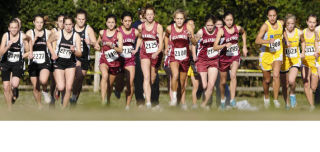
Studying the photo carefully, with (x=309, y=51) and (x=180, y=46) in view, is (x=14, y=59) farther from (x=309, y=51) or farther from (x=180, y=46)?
(x=309, y=51)

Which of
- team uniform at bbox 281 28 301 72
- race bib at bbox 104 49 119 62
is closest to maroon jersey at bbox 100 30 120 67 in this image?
race bib at bbox 104 49 119 62

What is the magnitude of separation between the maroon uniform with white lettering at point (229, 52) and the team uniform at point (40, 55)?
3.49 m

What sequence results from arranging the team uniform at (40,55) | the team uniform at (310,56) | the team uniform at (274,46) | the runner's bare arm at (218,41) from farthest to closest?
the team uniform at (310,56) → the team uniform at (274,46) → the runner's bare arm at (218,41) → the team uniform at (40,55)

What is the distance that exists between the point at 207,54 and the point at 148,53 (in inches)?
46.3

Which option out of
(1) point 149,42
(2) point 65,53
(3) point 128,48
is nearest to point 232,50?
(1) point 149,42

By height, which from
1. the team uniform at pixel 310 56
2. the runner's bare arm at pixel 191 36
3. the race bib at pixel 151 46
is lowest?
the team uniform at pixel 310 56

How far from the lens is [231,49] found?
596 inches

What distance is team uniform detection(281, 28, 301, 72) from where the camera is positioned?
15.2 metres

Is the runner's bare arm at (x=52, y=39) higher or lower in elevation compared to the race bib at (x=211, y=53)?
higher

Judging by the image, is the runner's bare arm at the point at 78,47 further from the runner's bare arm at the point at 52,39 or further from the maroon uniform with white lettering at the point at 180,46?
the maroon uniform with white lettering at the point at 180,46

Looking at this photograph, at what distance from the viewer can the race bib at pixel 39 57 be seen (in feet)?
47.5

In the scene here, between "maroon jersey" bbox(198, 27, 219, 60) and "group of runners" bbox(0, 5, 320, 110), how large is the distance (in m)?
0.02

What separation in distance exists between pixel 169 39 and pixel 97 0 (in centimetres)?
809

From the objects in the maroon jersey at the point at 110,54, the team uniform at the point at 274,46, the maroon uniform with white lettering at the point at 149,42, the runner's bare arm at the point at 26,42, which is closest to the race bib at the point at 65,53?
the runner's bare arm at the point at 26,42
